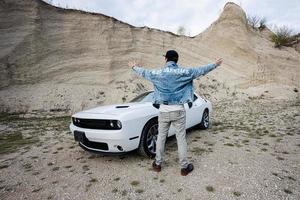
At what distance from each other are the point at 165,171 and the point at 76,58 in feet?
35.9

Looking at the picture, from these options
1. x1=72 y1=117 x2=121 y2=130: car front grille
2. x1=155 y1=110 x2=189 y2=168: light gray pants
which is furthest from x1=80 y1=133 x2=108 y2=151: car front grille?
x1=155 y1=110 x2=189 y2=168: light gray pants

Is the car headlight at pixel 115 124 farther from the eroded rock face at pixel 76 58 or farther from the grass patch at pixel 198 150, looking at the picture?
the eroded rock face at pixel 76 58

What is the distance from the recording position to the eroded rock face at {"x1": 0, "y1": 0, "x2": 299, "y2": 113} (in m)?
12.1

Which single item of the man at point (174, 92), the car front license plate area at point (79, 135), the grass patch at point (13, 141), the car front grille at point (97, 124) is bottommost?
the grass patch at point (13, 141)

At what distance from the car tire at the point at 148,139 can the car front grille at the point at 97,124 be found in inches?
21.8

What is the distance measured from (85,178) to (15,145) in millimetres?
3177

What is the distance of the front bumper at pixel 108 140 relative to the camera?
435 centimetres

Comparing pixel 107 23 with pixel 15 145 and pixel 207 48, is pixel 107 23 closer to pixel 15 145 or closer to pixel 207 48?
pixel 207 48

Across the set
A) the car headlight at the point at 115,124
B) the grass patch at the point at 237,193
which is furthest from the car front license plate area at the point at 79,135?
the grass patch at the point at 237,193

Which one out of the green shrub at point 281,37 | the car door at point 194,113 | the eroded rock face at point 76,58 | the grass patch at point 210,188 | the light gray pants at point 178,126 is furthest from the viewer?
the green shrub at point 281,37

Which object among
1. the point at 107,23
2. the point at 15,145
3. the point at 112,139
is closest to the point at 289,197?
the point at 112,139

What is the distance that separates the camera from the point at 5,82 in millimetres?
11844

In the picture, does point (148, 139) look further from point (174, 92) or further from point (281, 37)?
point (281, 37)

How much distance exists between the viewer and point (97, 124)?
4.63 m
